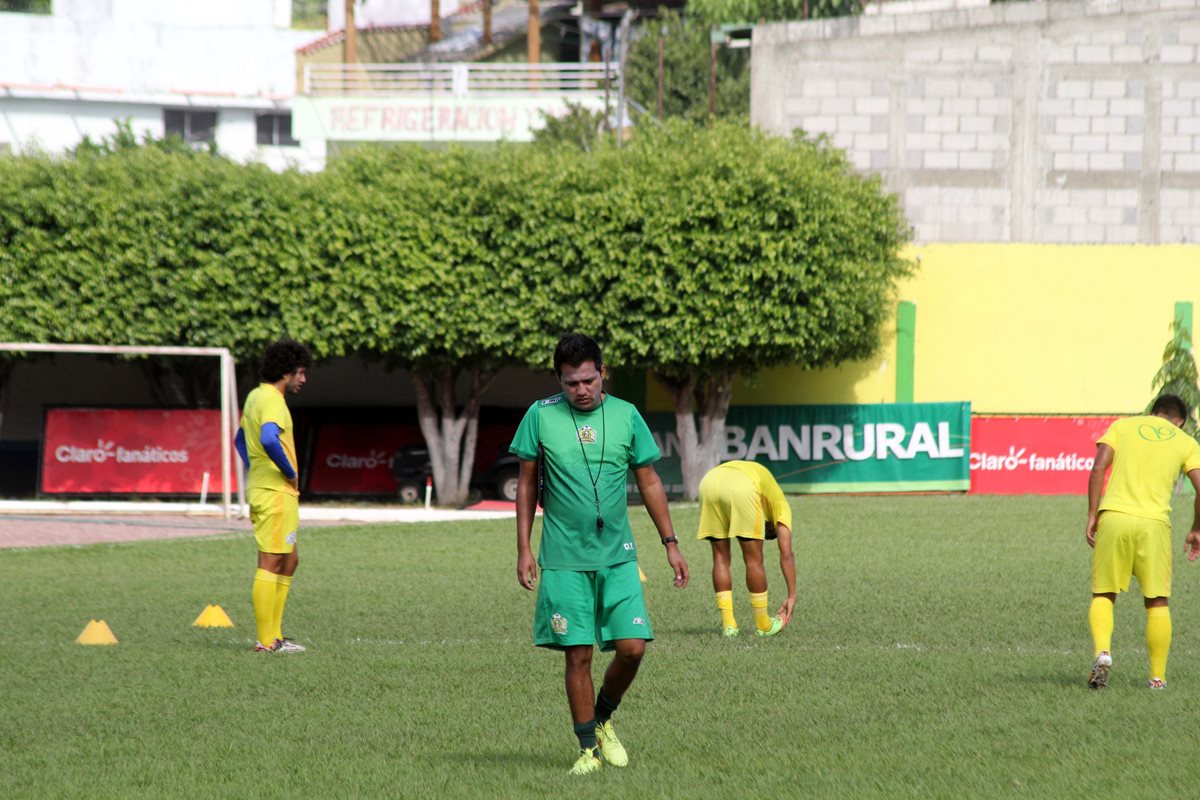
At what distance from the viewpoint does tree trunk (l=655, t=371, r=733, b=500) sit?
28.3 m

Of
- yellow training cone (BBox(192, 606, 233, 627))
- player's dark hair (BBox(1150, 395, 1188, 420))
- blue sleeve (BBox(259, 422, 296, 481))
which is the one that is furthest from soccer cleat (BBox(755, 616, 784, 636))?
yellow training cone (BBox(192, 606, 233, 627))

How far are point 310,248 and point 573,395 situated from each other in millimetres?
20729

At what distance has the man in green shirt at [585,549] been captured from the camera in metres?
6.91

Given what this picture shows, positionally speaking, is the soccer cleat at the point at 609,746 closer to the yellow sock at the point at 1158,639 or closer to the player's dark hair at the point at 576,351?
the player's dark hair at the point at 576,351

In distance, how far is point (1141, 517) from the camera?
29.9 ft

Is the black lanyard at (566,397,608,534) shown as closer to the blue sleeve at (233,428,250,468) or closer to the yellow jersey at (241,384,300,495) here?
the yellow jersey at (241,384,300,495)

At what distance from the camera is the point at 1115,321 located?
3036 centimetres

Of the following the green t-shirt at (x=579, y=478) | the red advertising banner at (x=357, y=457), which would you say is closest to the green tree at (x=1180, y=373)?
the red advertising banner at (x=357, y=457)

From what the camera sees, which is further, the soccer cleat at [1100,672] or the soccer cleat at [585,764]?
the soccer cleat at [1100,672]

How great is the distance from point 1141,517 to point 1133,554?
219 mm

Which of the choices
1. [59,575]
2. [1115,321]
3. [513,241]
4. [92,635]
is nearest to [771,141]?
[513,241]

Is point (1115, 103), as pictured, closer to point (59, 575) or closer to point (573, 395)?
point (59, 575)

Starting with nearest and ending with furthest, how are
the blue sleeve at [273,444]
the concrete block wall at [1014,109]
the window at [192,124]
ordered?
the blue sleeve at [273,444], the concrete block wall at [1014,109], the window at [192,124]

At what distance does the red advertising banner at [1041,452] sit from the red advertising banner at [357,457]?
10.6 metres
